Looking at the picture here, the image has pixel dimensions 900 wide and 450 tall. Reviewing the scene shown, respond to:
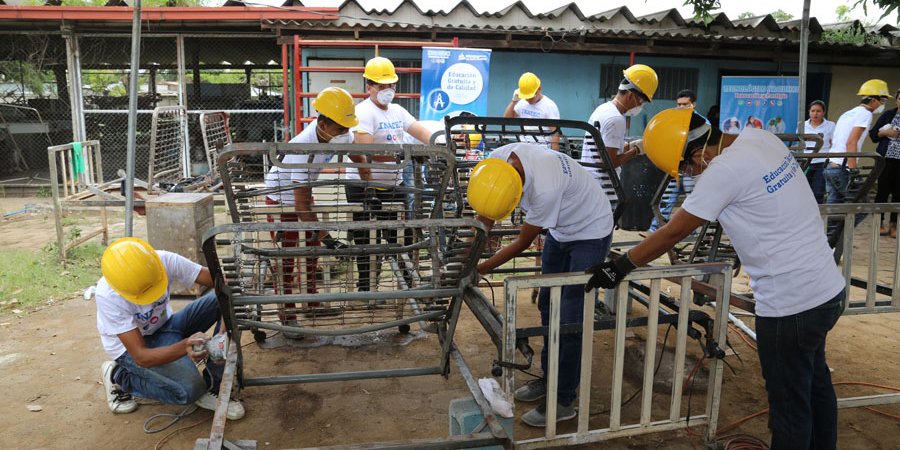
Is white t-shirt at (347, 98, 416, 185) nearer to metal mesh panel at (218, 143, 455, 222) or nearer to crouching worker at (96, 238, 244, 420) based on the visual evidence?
metal mesh panel at (218, 143, 455, 222)

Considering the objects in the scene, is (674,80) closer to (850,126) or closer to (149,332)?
(850,126)

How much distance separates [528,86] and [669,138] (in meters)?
3.82

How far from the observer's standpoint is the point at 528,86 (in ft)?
20.2

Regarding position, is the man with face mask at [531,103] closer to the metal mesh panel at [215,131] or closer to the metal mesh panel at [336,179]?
the metal mesh panel at [336,179]

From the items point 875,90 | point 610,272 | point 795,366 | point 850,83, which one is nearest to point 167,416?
point 610,272

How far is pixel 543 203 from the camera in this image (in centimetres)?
287

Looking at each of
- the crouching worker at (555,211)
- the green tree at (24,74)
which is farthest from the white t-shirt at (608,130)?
the green tree at (24,74)

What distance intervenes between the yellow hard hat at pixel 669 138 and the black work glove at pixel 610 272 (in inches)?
18.6

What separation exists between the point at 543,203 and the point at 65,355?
3333 mm

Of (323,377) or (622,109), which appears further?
(622,109)

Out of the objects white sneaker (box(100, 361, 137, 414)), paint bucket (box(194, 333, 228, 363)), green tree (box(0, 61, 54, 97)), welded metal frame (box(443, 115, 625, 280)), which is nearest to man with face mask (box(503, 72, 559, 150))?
welded metal frame (box(443, 115, 625, 280))

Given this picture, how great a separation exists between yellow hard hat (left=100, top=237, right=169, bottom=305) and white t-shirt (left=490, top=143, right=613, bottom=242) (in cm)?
181

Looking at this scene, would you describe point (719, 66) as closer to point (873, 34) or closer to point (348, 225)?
point (873, 34)

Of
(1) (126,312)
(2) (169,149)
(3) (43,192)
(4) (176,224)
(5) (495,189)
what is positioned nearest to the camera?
(5) (495,189)
